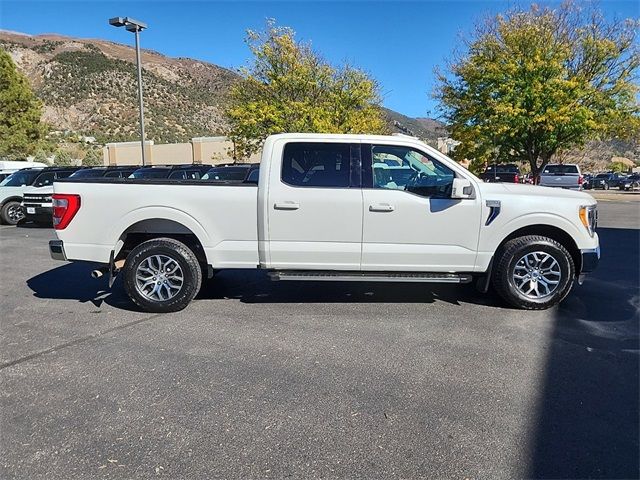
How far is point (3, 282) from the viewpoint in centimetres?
672

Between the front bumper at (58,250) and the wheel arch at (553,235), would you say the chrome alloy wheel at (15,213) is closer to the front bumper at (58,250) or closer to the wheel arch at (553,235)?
the front bumper at (58,250)

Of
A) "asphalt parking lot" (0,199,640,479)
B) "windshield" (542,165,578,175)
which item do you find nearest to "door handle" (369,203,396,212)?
"asphalt parking lot" (0,199,640,479)

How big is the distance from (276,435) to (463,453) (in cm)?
112

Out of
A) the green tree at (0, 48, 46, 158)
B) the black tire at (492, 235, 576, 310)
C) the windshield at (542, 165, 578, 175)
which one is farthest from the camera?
the green tree at (0, 48, 46, 158)

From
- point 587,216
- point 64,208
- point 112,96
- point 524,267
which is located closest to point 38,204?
point 64,208

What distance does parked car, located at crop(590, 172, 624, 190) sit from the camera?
38688 mm

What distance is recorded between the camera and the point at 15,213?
13539mm

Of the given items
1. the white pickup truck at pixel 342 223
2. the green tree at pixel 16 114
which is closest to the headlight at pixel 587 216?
the white pickup truck at pixel 342 223

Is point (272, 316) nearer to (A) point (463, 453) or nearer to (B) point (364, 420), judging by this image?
(B) point (364, 420)

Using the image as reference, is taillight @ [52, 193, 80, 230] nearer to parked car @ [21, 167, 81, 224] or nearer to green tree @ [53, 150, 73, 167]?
parked car @ [21, 167, 81, 224]

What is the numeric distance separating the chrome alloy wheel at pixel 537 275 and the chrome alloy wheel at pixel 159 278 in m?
3.80

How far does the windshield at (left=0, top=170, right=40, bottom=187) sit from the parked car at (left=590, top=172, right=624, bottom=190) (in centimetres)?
4090

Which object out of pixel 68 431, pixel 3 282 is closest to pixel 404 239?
pixel 68 431

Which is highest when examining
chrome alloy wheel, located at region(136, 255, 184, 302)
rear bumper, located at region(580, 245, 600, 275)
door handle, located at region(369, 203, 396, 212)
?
door handle, located at region(369, 203, 396, 212)
